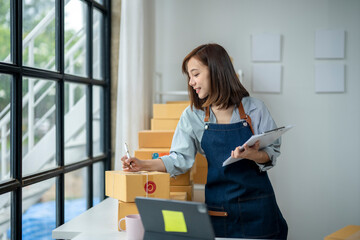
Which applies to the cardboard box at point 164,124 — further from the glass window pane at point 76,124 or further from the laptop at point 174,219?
the laptop at point 174,219

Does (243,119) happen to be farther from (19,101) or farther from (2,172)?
(2,172)

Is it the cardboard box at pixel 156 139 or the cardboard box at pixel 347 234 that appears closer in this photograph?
the cardboard box at pixel 347 234

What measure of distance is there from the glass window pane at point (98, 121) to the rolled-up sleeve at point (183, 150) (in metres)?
1.20

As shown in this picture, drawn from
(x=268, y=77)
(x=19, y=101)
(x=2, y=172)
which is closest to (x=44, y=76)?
(x=19, y=101)

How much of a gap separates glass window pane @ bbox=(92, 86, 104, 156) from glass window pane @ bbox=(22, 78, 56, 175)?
1.81ft

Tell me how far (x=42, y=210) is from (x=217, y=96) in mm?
1382

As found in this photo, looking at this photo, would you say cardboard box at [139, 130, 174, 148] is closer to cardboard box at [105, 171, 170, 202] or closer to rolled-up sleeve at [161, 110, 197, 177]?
rolled-up sleeve at [161, 110, 197, 177]

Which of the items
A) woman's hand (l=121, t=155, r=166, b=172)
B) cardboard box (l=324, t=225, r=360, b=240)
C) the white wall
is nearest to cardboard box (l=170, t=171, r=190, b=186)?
woman's hand (l=121, t=155, r=166, b=172)

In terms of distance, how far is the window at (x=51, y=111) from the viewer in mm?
1865

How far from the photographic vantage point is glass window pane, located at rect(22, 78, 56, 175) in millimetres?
2281

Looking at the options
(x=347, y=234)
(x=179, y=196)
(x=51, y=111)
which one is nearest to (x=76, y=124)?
(x=51, y=111)

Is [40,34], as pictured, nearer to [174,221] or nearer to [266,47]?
[174,221]

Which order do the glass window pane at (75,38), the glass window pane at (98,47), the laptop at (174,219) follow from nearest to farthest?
the laptop at (174,219)
the glass window pane at (75,38)
the glass window pane at (98,47)

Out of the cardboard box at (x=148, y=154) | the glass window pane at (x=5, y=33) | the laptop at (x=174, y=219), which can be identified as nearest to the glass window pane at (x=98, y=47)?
the cardboard box at (x=148, y=154)
